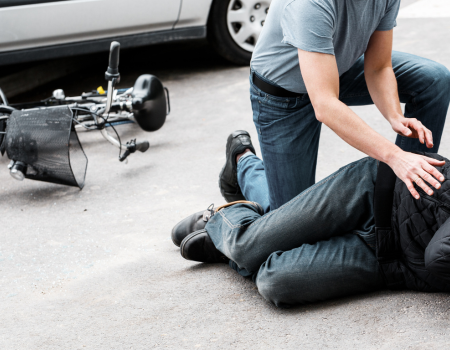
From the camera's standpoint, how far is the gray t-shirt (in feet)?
6.19

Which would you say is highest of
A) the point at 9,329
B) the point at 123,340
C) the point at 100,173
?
the point at 123,340

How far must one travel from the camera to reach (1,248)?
275cm

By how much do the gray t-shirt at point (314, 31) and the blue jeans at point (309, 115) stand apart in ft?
0.42

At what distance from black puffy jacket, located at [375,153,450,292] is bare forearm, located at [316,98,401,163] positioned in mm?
117

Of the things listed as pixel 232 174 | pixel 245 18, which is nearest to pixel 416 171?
pixel 232 174

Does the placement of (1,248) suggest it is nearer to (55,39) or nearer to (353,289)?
(353,289)

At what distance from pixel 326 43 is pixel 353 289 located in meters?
0.88

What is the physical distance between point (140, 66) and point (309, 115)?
3.72 m

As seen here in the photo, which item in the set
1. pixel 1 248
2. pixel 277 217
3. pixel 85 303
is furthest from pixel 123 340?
pixel 1 248

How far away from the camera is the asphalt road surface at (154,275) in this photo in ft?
6.19

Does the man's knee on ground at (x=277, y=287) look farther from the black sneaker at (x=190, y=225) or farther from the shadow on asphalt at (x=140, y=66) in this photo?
the shadow on asphalt at (x=140, y=66)

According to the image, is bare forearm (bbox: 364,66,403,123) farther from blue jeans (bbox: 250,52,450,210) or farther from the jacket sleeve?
the jacket sleeve

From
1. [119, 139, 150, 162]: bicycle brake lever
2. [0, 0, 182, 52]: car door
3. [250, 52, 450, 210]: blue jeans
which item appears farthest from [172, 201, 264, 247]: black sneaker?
[0, 0, 182, 52]: car door

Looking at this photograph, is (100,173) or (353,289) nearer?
(353,289)
